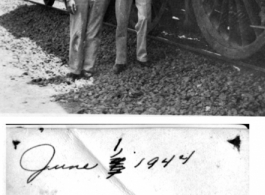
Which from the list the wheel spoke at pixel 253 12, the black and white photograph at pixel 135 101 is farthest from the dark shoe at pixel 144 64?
the wheel spoke at pixel 253 12

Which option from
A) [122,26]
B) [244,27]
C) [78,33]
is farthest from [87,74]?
[244,27]

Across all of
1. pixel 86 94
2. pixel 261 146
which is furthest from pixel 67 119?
pixel 261 146

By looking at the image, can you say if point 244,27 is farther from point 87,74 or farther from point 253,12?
point 87,74

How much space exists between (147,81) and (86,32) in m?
0.90

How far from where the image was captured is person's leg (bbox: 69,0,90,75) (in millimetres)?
3875

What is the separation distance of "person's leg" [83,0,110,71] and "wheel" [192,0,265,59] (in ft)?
3.44

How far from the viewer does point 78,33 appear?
4039mm

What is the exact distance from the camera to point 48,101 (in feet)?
9.87

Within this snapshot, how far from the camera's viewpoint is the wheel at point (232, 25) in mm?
3752

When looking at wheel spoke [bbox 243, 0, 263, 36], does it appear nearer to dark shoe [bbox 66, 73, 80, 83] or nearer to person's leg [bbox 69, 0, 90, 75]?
person's leg [bbox 69, 0, 90, 75]

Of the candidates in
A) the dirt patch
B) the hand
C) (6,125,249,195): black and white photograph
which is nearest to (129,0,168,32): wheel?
the hand

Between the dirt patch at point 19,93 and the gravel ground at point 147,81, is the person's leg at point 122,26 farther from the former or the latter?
the dirt patch at point 19,93

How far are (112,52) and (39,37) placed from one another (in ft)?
3.42

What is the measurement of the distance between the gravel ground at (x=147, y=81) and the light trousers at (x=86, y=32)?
104mm
